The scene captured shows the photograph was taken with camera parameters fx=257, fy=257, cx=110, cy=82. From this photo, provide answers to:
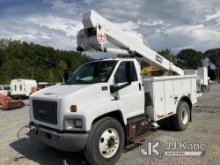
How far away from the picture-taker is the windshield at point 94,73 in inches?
236

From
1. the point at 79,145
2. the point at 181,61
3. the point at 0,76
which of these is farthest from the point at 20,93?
the point at 181,61

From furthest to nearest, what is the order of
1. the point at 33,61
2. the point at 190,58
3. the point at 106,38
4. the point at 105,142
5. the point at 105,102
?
the point at 190,58 → the point at 33,61 → the point at 106,38 → the point at 105,102 → the point at 105,142

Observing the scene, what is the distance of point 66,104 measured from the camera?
5.07 m

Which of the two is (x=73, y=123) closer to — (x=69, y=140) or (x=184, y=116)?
(x=69, y=140)

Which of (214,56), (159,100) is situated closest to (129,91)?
(159,100)

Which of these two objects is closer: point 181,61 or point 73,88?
point 73,88

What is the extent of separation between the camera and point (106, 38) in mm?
6918

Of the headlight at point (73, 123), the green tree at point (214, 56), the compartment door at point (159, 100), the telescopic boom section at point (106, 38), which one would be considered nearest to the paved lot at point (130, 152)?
the compartment door at point (159, 100)

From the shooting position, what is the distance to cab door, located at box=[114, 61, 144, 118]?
19.7 ft

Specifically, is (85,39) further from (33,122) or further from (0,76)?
(0,76)

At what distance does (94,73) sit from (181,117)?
348 centimetres

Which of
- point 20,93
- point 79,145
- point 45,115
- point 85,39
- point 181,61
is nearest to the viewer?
point 79,145

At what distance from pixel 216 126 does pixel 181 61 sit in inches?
3513

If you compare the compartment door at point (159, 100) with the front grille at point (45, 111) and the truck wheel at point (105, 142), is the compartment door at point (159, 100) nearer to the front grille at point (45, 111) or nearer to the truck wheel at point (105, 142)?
the truck wheel at point (105, 142)
